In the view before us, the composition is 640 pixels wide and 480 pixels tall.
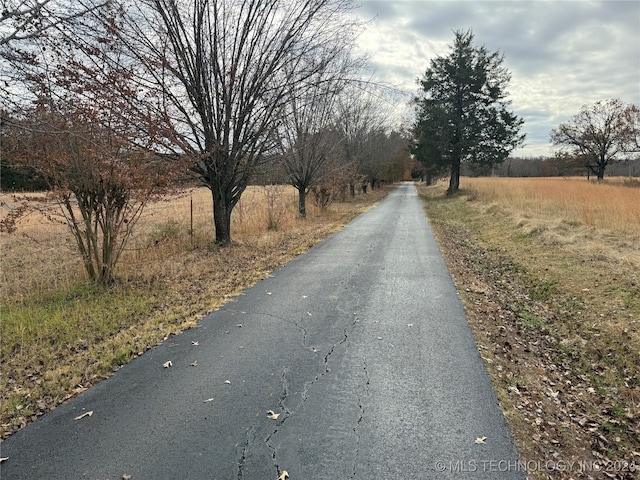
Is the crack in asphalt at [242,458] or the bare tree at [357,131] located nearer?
the crack in asphalt at [242,458]

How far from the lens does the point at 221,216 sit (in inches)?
401

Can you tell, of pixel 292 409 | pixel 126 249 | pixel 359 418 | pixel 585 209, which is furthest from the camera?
pixel 585 209

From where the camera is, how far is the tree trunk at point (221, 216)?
1011cm

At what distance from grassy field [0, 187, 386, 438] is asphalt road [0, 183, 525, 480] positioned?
1.12ft

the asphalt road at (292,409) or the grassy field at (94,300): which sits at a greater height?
the grassy field at (94,300)

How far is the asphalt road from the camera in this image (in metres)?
2.44

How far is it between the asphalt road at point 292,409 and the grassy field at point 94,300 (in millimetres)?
341

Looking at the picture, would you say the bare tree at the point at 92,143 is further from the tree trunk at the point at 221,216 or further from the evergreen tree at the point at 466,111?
the evergreen tree at the point at 466,111

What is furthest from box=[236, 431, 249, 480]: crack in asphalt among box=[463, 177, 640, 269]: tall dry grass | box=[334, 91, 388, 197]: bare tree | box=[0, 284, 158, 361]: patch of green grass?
box=[334, 91, 388, 197]: bare tree

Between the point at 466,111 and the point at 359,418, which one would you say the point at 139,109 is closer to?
the point at 359,418

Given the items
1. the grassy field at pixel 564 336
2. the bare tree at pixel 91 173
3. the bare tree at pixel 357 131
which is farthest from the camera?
the bare tree at pixel 357 131

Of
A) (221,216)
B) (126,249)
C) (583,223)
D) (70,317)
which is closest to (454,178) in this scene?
(583,223)

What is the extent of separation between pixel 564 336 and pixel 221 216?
26.4ft

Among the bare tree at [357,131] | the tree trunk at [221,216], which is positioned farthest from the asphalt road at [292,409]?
the bare tree at [357,131]
